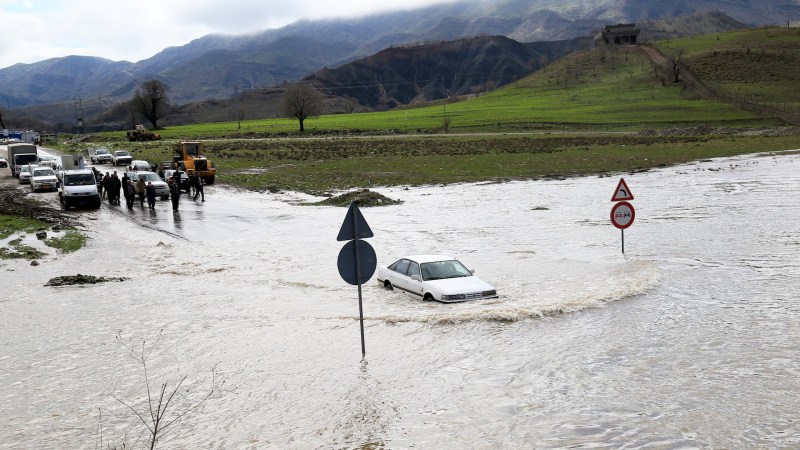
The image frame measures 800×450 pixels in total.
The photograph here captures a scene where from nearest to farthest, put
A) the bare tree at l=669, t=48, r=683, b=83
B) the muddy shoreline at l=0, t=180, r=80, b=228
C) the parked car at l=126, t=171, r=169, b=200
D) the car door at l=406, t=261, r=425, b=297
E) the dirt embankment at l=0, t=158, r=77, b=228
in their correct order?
the car door at l=406, t=261, r=425, b=297 < the muddy shoreline at l=0, t=180, r=80, b=228 < the dirt embankment at l=0, t=158, r=77, b=228 < the parked car at l=126, t=171, r=169, b=200 < the bare tree at l=669, t=48, r=683, b=83

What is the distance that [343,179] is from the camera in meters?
49.6

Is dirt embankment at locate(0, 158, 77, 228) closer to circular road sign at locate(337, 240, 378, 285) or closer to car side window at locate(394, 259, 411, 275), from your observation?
car side window at locate(394, 259, 411, 275)

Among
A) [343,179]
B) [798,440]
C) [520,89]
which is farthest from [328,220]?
[520,89]

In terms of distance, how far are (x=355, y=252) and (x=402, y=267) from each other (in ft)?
22.6

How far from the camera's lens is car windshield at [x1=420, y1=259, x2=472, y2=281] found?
18.5 meters

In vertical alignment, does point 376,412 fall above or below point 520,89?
below

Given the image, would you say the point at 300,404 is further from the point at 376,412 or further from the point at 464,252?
the point at 464,252

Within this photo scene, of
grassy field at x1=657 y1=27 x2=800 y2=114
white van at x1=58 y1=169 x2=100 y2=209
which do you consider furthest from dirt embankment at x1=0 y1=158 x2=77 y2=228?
grassy field at x1=657 y1=27 x2=800 y2=114

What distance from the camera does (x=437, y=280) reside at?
18281 millimetres

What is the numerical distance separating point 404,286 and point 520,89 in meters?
130

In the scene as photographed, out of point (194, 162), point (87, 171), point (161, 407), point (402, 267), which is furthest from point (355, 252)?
point (194, 162)

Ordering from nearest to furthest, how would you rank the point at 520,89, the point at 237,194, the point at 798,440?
the point at 798,440 < the point at 237,194 < the point at 520,89

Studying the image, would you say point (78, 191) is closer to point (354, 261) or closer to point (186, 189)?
point (186, 189)

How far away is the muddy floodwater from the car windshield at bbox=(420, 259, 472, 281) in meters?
1.00
